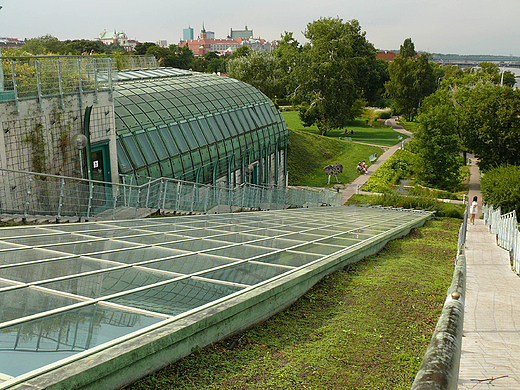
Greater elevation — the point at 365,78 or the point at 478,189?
the point at 365,78

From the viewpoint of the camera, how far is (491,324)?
959cm

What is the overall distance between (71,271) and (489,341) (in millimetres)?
7449

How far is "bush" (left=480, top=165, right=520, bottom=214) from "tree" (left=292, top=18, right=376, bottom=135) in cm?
3097

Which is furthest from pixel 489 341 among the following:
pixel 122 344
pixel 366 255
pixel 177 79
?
pixel 177 79

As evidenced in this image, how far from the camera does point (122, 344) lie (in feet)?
12.5

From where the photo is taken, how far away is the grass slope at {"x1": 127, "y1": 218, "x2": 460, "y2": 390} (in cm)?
395

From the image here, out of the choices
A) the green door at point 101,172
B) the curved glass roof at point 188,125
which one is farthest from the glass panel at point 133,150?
the green door at point 101,172

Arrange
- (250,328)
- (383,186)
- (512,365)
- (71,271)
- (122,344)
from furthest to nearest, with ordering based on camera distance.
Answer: (383,186) → (512,365) → (71,271) → (250,328) → (122,344)

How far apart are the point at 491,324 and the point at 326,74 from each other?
187ft

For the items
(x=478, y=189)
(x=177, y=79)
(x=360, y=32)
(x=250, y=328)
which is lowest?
(x=478, y=189)

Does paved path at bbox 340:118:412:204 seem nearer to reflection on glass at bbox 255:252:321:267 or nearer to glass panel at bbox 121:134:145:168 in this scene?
glass panel at bbox 121:134:145:168

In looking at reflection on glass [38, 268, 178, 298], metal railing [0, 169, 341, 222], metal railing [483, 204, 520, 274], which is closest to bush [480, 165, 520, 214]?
metal railing [483, 204, 520, 274]

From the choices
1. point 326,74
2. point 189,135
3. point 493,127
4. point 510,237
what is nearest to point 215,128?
point 189,135

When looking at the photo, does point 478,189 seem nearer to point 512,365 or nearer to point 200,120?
point 200,120
